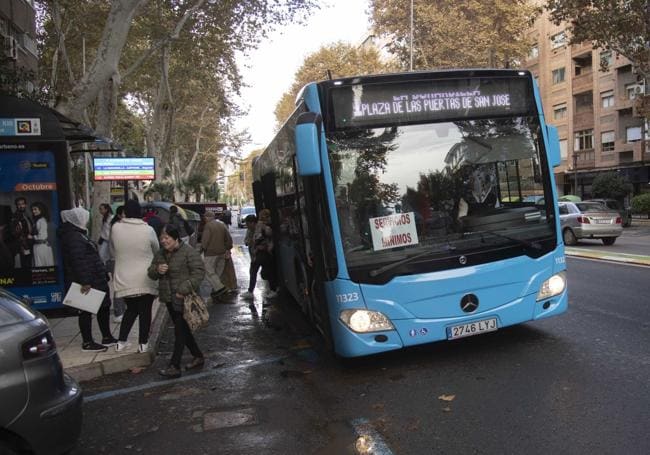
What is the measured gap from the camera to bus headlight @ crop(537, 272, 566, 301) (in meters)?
5.64

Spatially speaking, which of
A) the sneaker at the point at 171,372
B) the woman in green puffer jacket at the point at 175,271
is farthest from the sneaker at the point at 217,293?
the woman in green puffer jacket at the point at 175,271

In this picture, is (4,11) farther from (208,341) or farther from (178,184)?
(178,184)

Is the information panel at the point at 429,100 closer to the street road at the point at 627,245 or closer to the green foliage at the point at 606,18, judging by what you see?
the street road at the point at 627,245

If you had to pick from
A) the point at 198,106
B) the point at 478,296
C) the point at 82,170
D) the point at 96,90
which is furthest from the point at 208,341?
the point at 198,106

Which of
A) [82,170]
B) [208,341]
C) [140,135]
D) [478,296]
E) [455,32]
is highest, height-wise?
[455,32]

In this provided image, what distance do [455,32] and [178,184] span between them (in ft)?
81.5

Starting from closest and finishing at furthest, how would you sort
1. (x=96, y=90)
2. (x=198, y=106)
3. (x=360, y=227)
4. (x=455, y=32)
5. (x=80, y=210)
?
(x=360, y=227)
(x=80, y=210)
(x=96, y=90)
(x=455, y=32)
(x=198, y=106)

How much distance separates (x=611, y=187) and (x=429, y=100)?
109 feet

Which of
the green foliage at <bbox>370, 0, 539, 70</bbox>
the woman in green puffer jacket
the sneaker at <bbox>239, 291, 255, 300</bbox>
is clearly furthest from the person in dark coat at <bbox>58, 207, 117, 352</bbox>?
the green foliage at <bbox>370, 0, 539, 70</bbox>

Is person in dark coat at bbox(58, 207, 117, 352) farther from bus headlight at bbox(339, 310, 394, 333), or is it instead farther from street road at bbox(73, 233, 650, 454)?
bus headlight at bbox(339, 310, 394, 333)

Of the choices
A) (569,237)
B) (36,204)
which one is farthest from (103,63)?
(569,237)

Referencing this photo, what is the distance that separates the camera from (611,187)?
34.1 m

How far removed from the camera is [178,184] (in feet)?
149

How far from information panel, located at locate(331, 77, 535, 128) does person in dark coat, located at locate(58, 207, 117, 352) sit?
3231mm
